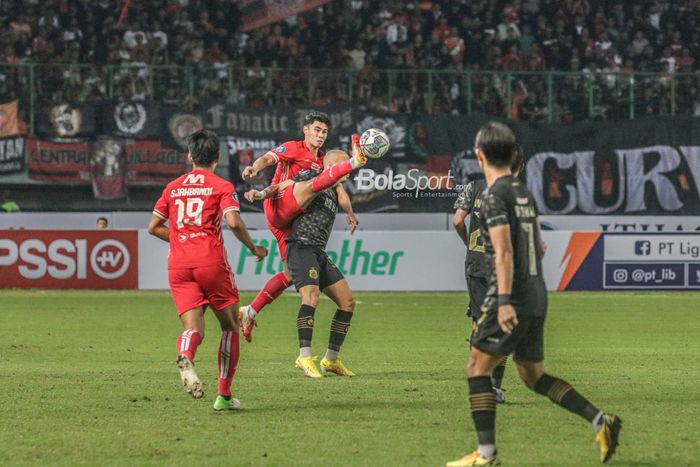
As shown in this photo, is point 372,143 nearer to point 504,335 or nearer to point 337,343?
point 337,343

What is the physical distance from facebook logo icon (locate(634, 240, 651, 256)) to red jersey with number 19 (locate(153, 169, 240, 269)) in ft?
61.5

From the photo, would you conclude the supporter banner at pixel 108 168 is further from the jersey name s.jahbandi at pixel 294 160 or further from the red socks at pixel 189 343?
the red socks at pixel 189 343

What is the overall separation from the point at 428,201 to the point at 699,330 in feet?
39.7

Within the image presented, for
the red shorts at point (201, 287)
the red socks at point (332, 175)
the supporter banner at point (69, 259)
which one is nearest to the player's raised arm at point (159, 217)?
the red shorts at point (201, 287)

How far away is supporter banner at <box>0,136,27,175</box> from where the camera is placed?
29438 mm

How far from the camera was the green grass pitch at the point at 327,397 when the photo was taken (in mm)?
8109

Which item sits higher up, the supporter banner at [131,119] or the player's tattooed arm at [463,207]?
the player's tattooed arm at [463,207]

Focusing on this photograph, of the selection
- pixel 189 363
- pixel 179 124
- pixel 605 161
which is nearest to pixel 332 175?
pixel 189 363

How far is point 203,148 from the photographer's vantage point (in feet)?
31.3

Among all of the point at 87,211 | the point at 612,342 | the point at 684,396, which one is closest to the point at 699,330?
the point at 612,342

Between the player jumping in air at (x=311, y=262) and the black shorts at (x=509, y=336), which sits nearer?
the black shorts at (x=509, y=336)

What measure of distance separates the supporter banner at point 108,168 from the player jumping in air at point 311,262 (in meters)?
17.5

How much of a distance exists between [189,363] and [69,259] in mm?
17915

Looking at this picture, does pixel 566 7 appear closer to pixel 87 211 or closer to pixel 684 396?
pixel 87 211
